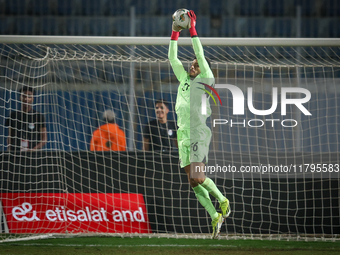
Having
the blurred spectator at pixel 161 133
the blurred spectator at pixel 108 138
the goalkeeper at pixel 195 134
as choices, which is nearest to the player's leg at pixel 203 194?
the goalkeeper at pixel 195 134

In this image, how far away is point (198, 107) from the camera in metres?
4.65

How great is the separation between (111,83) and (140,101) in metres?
0.85

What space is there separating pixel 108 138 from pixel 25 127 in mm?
1093

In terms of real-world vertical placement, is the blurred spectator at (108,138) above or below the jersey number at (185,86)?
below

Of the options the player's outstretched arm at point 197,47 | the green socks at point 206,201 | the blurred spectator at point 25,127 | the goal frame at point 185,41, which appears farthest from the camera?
the blurred spectator at point 25,127

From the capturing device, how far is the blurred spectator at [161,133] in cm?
586

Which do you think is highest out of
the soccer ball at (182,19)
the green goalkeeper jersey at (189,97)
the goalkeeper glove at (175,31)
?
the soccer ball at (182,19)

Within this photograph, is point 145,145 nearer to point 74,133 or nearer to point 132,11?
point 74,133

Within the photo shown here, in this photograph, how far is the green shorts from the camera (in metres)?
4.53

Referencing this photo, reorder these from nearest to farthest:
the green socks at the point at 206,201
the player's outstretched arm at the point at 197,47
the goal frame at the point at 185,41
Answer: the player's outstretched arm at the point at 197,47 < the green socks at the point at 206,201 < the goal frame at the point at 185,41

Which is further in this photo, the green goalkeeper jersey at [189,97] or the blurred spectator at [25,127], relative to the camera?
the blurred spectator at [25,127]

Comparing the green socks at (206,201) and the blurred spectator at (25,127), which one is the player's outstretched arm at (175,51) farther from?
the blurred spectator at (25,127)

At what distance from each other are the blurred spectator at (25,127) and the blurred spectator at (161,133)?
132 centimetres

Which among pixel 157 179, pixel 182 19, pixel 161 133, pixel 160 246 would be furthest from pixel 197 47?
pixel 160 246
